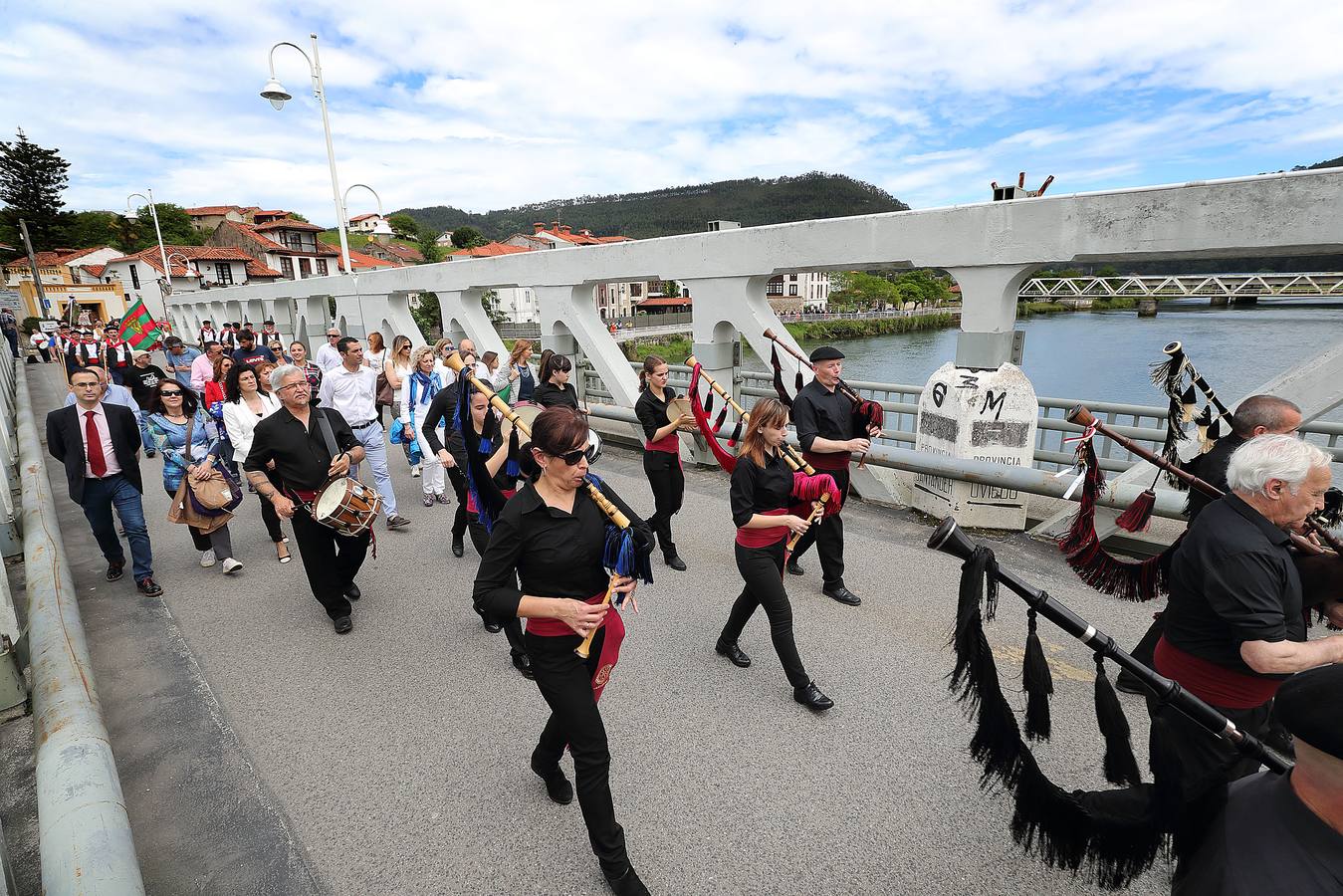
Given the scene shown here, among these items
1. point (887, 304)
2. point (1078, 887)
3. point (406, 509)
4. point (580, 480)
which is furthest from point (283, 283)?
point (887, 304)

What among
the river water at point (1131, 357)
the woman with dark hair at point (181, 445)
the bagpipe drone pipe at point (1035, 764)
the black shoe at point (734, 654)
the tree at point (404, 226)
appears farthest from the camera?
the tree at point (404, 226)

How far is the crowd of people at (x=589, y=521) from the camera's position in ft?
7.26

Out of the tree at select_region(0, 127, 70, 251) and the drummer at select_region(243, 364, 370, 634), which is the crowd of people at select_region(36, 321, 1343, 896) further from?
the tree at select_region(0, 127, 70, 251)

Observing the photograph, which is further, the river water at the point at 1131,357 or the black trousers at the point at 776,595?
the river water at the point at 1131,357

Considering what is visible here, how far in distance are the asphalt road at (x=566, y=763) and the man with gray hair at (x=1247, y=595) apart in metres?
0.96

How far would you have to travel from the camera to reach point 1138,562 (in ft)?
12.3

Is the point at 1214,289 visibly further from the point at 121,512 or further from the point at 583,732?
the point at 121,512

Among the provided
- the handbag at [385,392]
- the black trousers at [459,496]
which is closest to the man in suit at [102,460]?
the black trousers at [459,496]

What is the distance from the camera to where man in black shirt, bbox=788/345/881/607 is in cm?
503

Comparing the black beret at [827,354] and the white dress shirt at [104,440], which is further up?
the black beret at [827,354]

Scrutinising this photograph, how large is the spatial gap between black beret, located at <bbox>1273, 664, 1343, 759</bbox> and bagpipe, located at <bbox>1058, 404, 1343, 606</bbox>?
1.80 m

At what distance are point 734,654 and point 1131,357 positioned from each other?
60.6 feet

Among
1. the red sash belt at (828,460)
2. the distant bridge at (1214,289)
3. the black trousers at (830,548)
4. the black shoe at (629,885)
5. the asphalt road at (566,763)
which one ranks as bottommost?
the asphalt road at (566,763)

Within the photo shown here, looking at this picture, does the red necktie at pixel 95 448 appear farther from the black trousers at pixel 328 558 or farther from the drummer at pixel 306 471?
the black trousers at pixel 328 558
